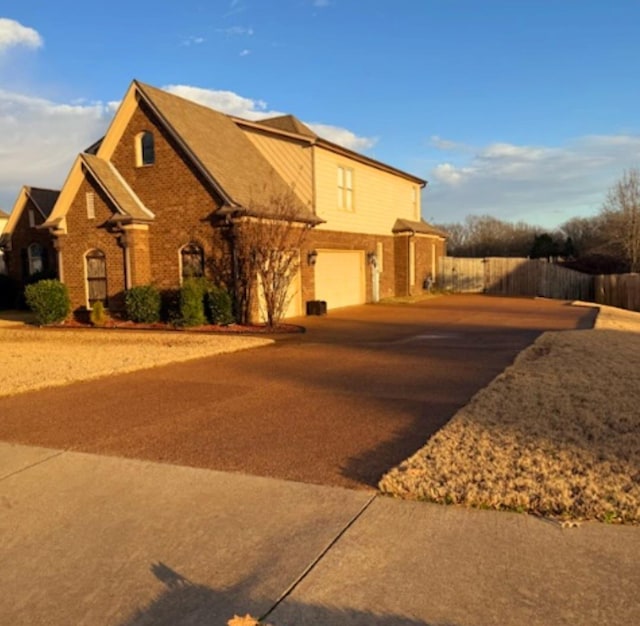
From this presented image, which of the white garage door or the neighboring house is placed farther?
the neighboring house

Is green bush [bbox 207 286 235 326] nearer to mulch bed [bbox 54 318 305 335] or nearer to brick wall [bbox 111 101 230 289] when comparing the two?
mulch bed [bbox 54 318 305 335]

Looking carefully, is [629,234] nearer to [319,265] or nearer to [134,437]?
[319,265]

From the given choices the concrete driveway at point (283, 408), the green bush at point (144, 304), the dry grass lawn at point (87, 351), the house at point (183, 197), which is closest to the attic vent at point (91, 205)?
the house at point (183, 197)

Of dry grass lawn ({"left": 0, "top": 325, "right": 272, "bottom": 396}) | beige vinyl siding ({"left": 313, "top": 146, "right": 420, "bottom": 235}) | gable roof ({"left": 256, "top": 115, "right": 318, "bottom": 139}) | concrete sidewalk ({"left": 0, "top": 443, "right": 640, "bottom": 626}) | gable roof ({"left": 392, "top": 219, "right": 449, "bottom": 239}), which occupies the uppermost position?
gable roof ({"left": 256, "top": 115, "right": 318, "bottom": 139})

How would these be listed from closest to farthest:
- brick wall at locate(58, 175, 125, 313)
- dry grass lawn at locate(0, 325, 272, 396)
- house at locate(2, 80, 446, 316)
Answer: dry grass lawn at locate(0, 325, 272, 396), house at locate(2, 80, 446, 316), brick wall at locate(58, 175, 125, 313)

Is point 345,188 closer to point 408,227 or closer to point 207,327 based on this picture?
point 408,227

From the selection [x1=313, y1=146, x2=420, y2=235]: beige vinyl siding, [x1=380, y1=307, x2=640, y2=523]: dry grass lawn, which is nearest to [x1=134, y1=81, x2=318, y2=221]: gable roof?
[x1=313, y1=146, x2=420, y2=235]: beige vinyl siding

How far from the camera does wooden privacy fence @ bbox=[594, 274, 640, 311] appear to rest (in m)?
28.7

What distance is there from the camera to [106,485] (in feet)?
17.0

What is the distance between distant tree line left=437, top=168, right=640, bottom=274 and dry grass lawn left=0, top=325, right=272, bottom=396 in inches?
1163

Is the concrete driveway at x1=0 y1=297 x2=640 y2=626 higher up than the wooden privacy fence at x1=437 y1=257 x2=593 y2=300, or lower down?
lower down

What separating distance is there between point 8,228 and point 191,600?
1042 inches

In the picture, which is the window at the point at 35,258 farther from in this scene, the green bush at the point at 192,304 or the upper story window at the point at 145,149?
the green bush at the point at 192,304

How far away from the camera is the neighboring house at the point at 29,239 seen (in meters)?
Result: 25.1
